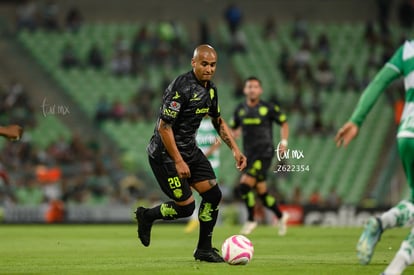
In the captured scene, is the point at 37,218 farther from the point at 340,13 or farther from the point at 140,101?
the point at 340,13

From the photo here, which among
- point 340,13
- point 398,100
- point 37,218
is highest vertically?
point 340,13

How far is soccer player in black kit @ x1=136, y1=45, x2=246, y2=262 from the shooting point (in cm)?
1055

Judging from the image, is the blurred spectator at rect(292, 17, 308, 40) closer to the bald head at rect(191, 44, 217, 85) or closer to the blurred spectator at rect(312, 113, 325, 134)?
the blurred spectator at rect(312, 113, 325, 134)

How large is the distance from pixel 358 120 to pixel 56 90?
23.9 meters

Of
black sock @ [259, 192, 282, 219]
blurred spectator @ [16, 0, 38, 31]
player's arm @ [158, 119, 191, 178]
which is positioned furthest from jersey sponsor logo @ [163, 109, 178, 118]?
blurred spectator @ [16, 0, 38, 31]

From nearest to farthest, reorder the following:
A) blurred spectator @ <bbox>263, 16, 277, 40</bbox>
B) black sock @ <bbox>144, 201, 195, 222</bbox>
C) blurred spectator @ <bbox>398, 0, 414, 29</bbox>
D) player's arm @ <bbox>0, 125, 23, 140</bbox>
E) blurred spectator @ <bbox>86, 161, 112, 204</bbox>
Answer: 1. player's arm @ <bbox>0, 125, 23, 140</bbox>
2. black sock @ <bbox>144, 201, 195, 222</bbox>
3. blurred spectator @ <bbox>86, 161, 112, 204</bbox>
4. blurred spectator @ <bbox>263, 16, 277, 40</bbox>
5. blurred spectator @ <bbox>398, 0, 414, 29</bbox>

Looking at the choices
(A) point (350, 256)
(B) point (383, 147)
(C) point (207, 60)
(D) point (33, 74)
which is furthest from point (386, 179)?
(C) point (207, 60)

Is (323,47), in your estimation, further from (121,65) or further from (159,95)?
(121,65)

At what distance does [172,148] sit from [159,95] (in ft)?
63.8

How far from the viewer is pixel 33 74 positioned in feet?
103

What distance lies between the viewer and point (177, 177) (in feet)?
35.7

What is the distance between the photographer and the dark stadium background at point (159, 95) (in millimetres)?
26781

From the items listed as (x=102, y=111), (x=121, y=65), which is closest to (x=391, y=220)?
(x=102, y=111)

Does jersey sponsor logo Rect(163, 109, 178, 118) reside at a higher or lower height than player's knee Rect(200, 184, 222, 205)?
higher
